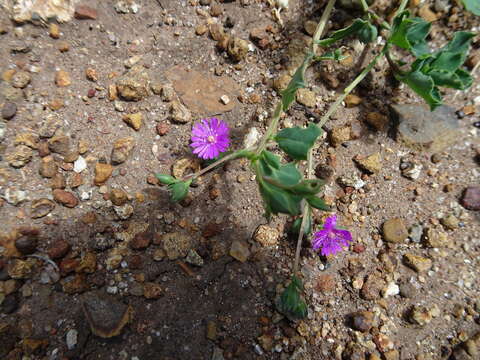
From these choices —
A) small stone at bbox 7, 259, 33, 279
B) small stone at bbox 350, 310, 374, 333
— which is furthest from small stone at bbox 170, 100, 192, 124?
small stone at bbox 350, 310, 374, 333

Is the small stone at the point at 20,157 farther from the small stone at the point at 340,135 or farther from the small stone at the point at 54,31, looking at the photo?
the small stone at the point at 340,135

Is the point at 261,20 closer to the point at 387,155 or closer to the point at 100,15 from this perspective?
the point at 100,15

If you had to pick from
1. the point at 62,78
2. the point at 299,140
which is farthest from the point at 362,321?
the point at 62,78

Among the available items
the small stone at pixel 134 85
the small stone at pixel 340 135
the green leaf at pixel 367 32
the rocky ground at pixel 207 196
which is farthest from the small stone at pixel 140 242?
the green leaf at pixel 367 32

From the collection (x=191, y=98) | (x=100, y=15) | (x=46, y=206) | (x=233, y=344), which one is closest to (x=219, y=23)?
(x=191, y=98)

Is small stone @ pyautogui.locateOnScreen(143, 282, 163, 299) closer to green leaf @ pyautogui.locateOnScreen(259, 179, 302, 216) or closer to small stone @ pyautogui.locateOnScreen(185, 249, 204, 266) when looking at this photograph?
small stone @ pyautogui.locateOnScreen(185, 249, 204, 266)
